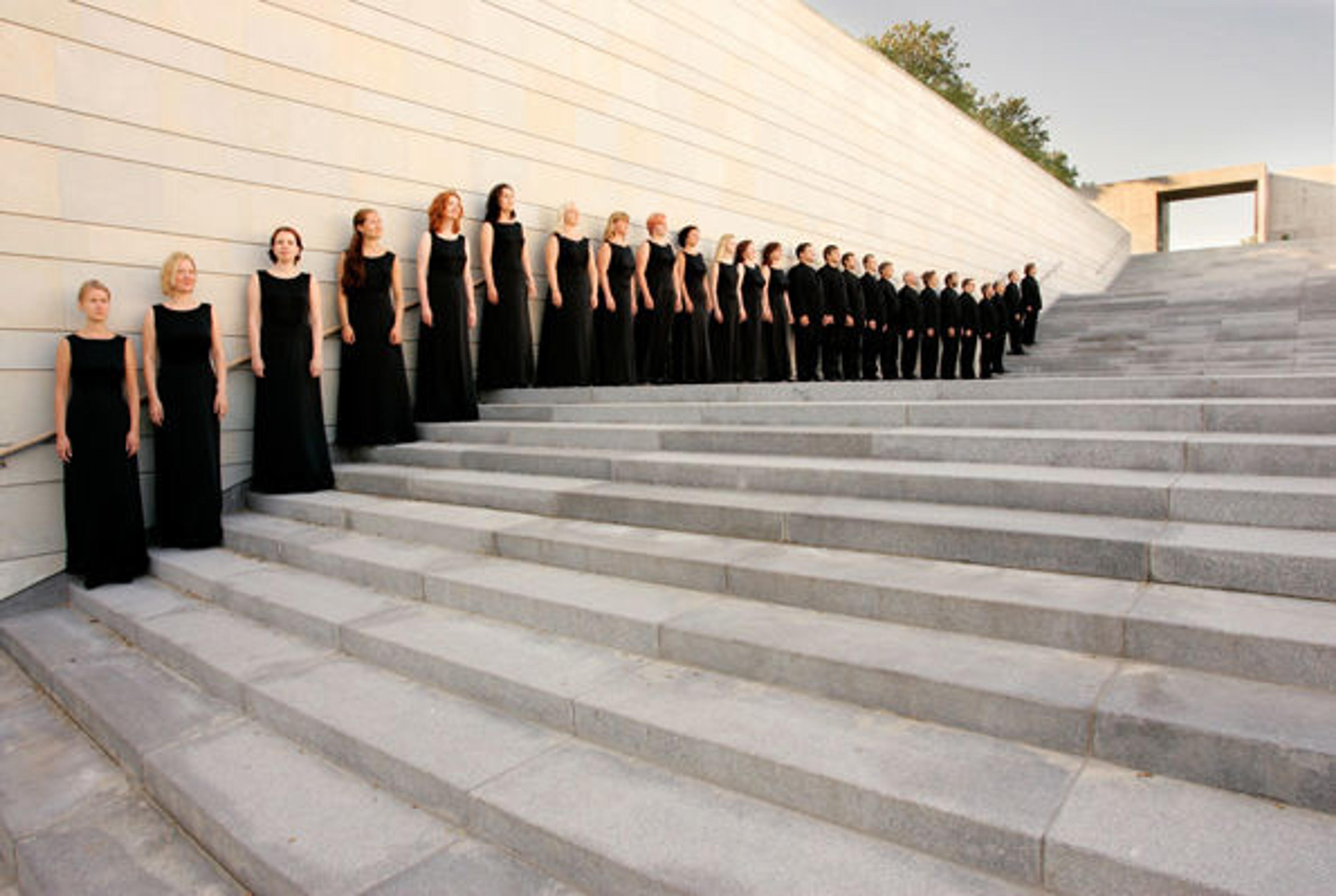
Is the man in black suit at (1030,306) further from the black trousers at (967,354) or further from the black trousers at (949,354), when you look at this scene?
the black trousers at (949,354)

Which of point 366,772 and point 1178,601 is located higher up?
point 1178,601

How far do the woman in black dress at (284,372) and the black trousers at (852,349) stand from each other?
7.09 m

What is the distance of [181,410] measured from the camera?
504cm

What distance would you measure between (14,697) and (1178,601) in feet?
15.6

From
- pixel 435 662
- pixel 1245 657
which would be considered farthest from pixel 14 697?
pixel 1245 657

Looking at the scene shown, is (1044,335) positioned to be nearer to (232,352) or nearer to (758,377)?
(758,377)

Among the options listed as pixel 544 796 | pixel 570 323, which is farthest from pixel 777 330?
pixel 544 796

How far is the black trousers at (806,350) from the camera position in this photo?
10.4 meters

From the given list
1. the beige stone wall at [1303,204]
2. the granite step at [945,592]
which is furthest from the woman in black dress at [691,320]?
the beige stone wall at [1303,204]

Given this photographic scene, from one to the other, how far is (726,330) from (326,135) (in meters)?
4.46

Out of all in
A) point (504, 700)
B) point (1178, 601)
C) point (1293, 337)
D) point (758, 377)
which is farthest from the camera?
point (1293, 337)

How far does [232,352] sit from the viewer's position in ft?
18.7

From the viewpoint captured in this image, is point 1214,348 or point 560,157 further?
point 1214,348

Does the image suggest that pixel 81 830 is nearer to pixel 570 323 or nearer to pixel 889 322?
pixel 570 323
